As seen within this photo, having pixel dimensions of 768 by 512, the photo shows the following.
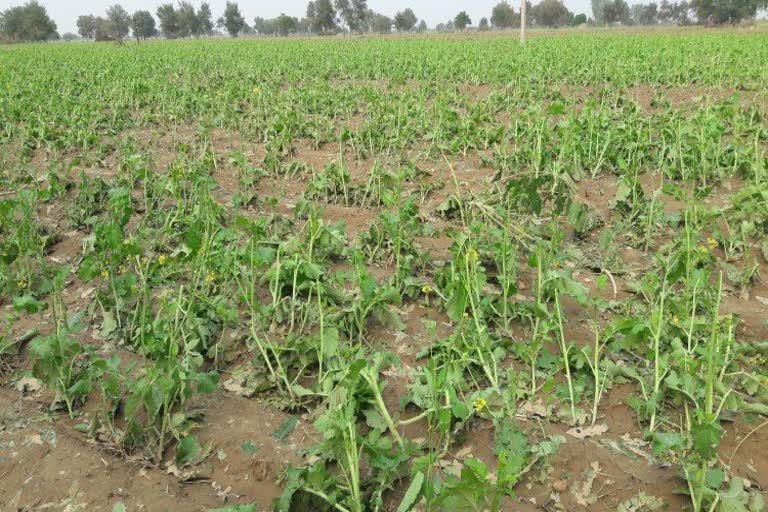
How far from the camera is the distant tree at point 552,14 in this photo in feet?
312

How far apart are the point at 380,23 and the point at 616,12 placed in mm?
41269

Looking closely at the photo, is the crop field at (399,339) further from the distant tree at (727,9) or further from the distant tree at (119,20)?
the distant tree at (119,20)

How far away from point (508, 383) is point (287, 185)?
3768 millimetres

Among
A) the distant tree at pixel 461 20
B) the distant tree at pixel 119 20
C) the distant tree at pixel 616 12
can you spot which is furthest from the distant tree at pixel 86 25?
the distant tree at pixel 616 12

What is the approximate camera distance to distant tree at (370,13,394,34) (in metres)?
115

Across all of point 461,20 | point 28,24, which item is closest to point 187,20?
point 28,24

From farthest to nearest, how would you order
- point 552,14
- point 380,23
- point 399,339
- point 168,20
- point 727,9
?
1. point 380,23
2. point 552,14
3. point 168,20
4. point 727,9
5. point 399,339

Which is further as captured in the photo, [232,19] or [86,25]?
[86,25]

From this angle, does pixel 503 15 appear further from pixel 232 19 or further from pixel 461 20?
pixel 232 19

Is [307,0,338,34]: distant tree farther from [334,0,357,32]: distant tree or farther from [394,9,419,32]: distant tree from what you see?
[394,9,419,32]: distant tree

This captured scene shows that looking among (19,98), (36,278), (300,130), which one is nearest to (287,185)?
(300,130)

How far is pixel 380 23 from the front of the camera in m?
115

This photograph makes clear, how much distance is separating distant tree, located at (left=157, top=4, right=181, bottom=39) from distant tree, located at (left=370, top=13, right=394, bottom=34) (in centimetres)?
4013

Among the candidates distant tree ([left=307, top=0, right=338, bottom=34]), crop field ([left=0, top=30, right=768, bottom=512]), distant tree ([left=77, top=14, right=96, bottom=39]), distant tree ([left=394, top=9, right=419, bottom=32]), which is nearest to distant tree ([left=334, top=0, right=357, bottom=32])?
distant tree ([left=307, top=0, right=338, bottom=34])
